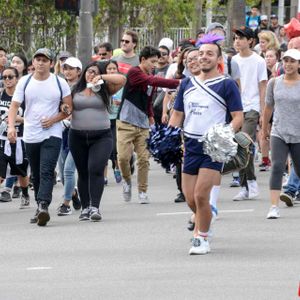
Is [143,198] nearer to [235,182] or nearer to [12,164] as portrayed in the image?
[12,164]

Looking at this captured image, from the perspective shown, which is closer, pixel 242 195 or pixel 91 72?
pixel 91 72

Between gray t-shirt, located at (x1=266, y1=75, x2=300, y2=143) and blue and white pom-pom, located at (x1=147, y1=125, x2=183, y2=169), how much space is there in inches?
76.9

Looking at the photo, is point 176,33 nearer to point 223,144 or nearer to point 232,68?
point 232,68

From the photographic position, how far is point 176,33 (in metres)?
45.8

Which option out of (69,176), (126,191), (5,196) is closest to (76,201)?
(69,176)

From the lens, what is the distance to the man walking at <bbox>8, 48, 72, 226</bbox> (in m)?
14.0

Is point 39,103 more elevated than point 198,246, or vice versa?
point 39,103

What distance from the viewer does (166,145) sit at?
1210 centimetres

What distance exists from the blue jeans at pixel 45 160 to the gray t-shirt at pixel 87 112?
1.01 feet

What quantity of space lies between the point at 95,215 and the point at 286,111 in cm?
231

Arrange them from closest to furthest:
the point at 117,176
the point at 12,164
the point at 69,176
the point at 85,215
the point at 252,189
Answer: the point at 85,215, the point at 69,176, the point at 252,189, the point at 12,164, the point at 117,176

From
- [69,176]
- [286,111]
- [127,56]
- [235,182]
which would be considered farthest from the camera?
[127,56]

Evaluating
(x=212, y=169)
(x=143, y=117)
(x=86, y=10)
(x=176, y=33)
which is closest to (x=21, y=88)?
(x=143, y=117)

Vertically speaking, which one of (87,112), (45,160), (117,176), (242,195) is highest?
(87,112)
